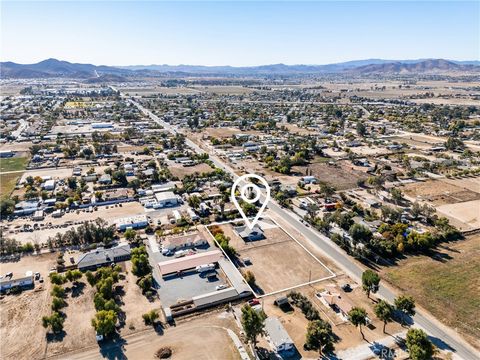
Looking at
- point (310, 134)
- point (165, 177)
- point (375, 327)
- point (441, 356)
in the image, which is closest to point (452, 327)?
point (441, 356)

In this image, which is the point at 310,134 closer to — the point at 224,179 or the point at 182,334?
the point at 224,179

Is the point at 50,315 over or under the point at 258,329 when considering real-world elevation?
under

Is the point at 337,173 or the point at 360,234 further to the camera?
the point at 337,173

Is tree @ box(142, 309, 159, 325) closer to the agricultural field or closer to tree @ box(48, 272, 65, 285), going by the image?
tree @ box(48, 272, 65, 285)

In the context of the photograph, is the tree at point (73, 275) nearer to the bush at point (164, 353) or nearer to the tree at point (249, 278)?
the bush at point (164, 353)

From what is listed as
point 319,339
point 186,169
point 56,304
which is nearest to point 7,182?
point 186,169

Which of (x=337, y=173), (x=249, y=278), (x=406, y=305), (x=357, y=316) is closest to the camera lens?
(x=357, y=316)

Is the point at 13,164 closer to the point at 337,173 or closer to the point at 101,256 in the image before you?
the point at 101,256
